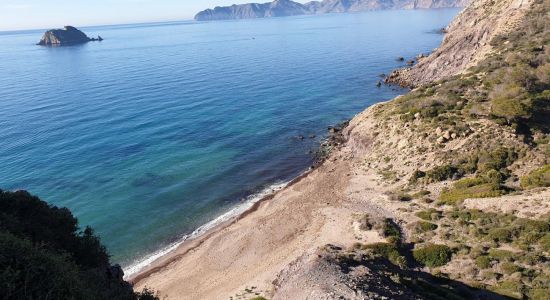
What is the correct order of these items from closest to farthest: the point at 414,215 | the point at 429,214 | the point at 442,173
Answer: the point at 429,214 → the point at 414,215 → the point at 442,173

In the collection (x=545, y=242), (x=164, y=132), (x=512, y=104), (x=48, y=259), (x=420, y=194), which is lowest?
(x=420, y=194)

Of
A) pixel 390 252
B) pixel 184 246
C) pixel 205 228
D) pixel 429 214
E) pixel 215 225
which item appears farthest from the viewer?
pixel 215 225

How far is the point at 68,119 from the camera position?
83188mm

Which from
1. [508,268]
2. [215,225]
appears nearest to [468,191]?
[508,268]

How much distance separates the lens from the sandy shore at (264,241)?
36.9m

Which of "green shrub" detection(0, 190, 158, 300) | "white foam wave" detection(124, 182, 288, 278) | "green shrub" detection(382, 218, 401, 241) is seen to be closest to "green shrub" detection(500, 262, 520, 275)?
"green shrub" detection(382, 218, 401, 241)

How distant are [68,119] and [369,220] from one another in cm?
6987

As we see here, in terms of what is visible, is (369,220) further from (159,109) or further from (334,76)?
(334,76)

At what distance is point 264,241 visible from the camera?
42531 mm

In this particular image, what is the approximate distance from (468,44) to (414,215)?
78.2 meters

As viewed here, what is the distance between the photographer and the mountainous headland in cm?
→ 2953

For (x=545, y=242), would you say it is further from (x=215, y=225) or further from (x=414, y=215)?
(x=215, y=225)

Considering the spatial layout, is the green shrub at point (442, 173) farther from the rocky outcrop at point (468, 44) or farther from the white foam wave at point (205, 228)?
the rocky outcrop at point (468, 44)

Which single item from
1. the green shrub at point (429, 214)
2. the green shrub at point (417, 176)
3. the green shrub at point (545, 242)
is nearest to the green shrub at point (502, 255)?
the green shrub at point (545, 242)
